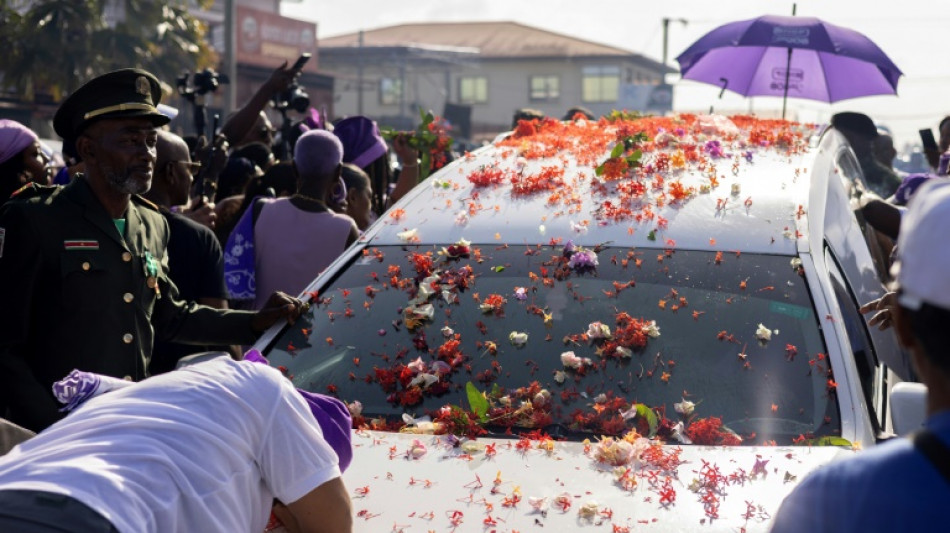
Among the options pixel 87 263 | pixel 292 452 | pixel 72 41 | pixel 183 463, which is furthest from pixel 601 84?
pixel 183 463

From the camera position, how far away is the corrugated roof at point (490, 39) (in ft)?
235

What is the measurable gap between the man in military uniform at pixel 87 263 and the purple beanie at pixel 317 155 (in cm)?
157

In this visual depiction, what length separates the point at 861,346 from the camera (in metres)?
4.34

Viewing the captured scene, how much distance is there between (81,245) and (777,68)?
7.42 metres

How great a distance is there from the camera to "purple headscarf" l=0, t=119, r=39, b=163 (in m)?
5.86

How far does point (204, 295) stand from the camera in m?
5.11

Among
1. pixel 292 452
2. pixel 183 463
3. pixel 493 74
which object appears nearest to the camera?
pixel 183 463

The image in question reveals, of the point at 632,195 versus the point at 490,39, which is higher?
the point at 490,39

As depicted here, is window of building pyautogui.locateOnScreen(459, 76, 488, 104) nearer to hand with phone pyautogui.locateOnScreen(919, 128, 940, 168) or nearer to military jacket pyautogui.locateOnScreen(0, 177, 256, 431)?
hand with phone pyautogui.locateOnScreen(919, 128, 940, 168)

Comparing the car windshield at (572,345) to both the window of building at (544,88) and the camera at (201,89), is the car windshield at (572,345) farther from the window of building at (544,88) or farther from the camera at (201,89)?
the window of building at (544,88)

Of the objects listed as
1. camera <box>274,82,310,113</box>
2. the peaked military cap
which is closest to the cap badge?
the peaked military cap

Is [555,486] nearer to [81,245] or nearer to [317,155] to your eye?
[81,245]

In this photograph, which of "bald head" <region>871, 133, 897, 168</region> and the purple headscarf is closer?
the purple headscarf

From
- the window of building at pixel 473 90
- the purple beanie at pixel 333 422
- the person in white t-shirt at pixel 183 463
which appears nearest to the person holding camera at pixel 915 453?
the person in white t-shirt at pixel 183 463
